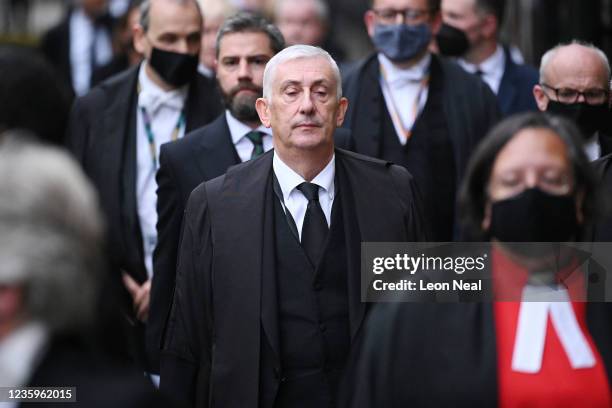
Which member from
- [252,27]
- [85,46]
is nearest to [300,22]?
[85,46]

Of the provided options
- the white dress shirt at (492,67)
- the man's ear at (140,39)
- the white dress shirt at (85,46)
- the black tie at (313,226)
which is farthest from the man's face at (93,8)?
the black tie at (313,226)

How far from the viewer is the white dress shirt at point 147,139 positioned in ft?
23.4

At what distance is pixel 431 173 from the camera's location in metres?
7.23

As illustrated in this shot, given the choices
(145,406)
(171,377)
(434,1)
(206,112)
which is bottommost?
(171,377)

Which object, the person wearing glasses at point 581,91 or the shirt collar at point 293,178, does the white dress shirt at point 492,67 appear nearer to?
the person wearing glasses at point 581,91

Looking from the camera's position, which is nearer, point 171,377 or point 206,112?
point 171,377

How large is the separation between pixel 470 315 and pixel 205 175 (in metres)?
2.61

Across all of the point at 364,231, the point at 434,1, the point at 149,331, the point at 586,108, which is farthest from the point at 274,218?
the point at 434,1

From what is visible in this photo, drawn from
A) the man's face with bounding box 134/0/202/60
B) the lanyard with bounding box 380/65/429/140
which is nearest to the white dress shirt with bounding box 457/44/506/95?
the lanyard with bounding box 380/65/429/140

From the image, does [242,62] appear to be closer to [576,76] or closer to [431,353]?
[576,76]

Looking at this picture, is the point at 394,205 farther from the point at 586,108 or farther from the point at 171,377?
the point at 586,108

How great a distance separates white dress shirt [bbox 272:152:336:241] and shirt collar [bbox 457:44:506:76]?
3432mm

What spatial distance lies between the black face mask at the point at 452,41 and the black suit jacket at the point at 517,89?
39cm

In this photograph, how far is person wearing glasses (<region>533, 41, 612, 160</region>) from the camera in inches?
260
